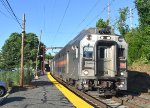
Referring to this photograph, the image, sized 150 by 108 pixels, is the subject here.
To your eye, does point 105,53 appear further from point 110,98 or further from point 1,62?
point 1,62

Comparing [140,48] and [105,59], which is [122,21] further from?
[105,59]

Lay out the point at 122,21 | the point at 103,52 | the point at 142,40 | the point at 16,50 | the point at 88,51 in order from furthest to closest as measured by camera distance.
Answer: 1. the point at 16,50
2. the point at 122,21
3. the point at 142,40
4. the point at 103,52
5. the point at 88,51

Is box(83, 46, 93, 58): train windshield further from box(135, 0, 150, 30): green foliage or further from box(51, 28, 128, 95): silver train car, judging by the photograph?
box(135, 0, 150, 30): green foliage

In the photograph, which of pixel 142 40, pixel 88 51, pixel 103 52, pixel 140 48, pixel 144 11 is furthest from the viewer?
pixel 140 48

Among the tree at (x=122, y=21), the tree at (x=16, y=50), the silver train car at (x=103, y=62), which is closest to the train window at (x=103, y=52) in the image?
the silver train car at (x=103, y=62)

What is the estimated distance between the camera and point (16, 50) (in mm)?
107875

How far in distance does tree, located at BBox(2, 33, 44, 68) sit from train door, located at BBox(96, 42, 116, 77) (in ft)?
222

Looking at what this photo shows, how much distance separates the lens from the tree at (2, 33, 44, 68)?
97.8 m

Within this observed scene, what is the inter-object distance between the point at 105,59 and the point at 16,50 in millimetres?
89559

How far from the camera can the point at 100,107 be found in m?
15.6

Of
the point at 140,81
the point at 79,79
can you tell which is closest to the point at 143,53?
the point at 140,81

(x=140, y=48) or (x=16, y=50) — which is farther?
(x=16, y=50)

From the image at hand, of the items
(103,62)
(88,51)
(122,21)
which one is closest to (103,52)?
(103,62)

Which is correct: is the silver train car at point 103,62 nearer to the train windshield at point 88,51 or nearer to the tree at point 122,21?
the train windshield at point 88,51
